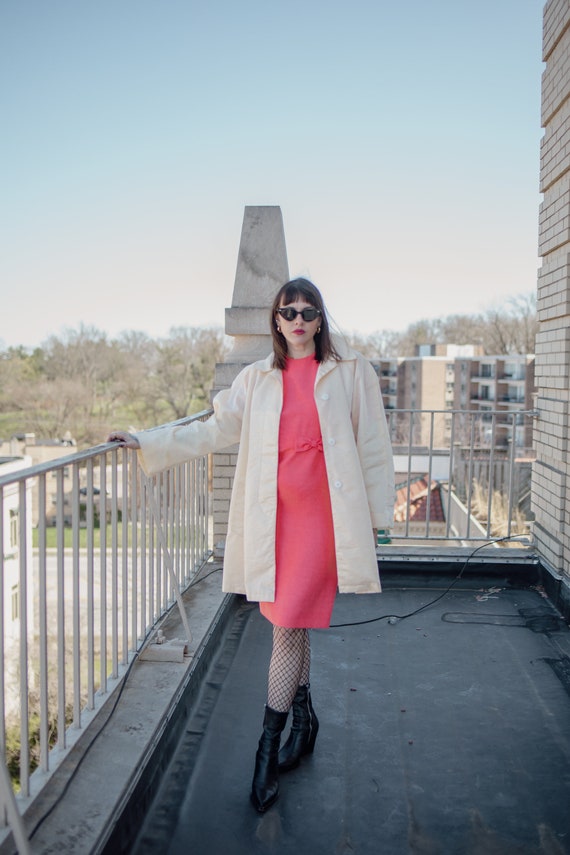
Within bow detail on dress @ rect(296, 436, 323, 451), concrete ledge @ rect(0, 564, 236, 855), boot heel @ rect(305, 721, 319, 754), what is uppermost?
bow detail on dress @ rect(296, 436, 323, 451)

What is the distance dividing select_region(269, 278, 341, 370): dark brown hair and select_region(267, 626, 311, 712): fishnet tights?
0.96 metres

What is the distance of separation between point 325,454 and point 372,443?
21cm

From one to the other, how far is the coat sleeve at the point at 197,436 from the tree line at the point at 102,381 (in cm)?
5019

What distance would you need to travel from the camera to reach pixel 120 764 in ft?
7.57

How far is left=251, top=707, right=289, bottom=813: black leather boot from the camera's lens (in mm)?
2385

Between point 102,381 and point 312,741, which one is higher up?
point 102,381

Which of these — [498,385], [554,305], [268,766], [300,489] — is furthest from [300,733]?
[498,385]

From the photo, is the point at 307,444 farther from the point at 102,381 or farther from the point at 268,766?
the point at 102,381

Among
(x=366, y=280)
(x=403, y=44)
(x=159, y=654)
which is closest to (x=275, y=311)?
(x=159, y=654)

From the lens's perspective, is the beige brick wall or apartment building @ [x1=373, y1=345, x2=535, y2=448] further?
apartment building @ [x1=373, y1=345, x2=535, y2=448]

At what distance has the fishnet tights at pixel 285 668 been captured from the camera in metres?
2.47

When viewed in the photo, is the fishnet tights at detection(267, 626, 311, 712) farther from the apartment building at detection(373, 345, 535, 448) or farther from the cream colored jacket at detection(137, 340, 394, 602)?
the apartment building at detection(373, 345, 535, 448)

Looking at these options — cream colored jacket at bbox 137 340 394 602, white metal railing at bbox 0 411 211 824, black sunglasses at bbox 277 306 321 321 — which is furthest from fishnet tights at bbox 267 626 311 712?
black sunglasses at bbox 277 306 321 321

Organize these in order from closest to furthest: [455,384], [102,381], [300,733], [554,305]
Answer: [300,733] → [554,305] → [102,381] → [455,384]
